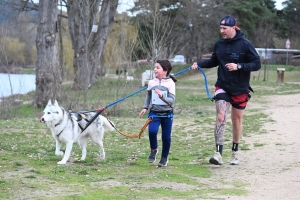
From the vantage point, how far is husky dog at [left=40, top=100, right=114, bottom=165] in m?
9.36

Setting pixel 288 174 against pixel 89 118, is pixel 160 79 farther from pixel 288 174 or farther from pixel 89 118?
pixel 288 174

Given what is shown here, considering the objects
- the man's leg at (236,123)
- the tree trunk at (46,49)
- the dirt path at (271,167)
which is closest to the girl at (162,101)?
the dirt path at (271,167)

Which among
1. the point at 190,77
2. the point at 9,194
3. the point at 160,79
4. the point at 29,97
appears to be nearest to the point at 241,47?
the point at 160,79

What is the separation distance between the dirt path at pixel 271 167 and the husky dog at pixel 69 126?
221cm

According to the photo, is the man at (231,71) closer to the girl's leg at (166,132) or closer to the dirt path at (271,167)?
the dirt path at (271,167)

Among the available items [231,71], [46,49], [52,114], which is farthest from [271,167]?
[46,49]

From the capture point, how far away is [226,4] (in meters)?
67.2

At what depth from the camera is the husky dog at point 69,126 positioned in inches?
368

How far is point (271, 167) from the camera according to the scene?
927 centimetres

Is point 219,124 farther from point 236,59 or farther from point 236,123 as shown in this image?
point 236,59

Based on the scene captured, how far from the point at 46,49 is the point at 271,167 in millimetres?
16323

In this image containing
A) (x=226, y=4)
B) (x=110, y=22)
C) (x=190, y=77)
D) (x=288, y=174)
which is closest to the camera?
(x=288, y=174)

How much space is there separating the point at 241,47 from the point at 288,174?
7.04 ft

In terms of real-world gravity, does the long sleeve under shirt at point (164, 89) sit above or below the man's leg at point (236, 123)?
above
